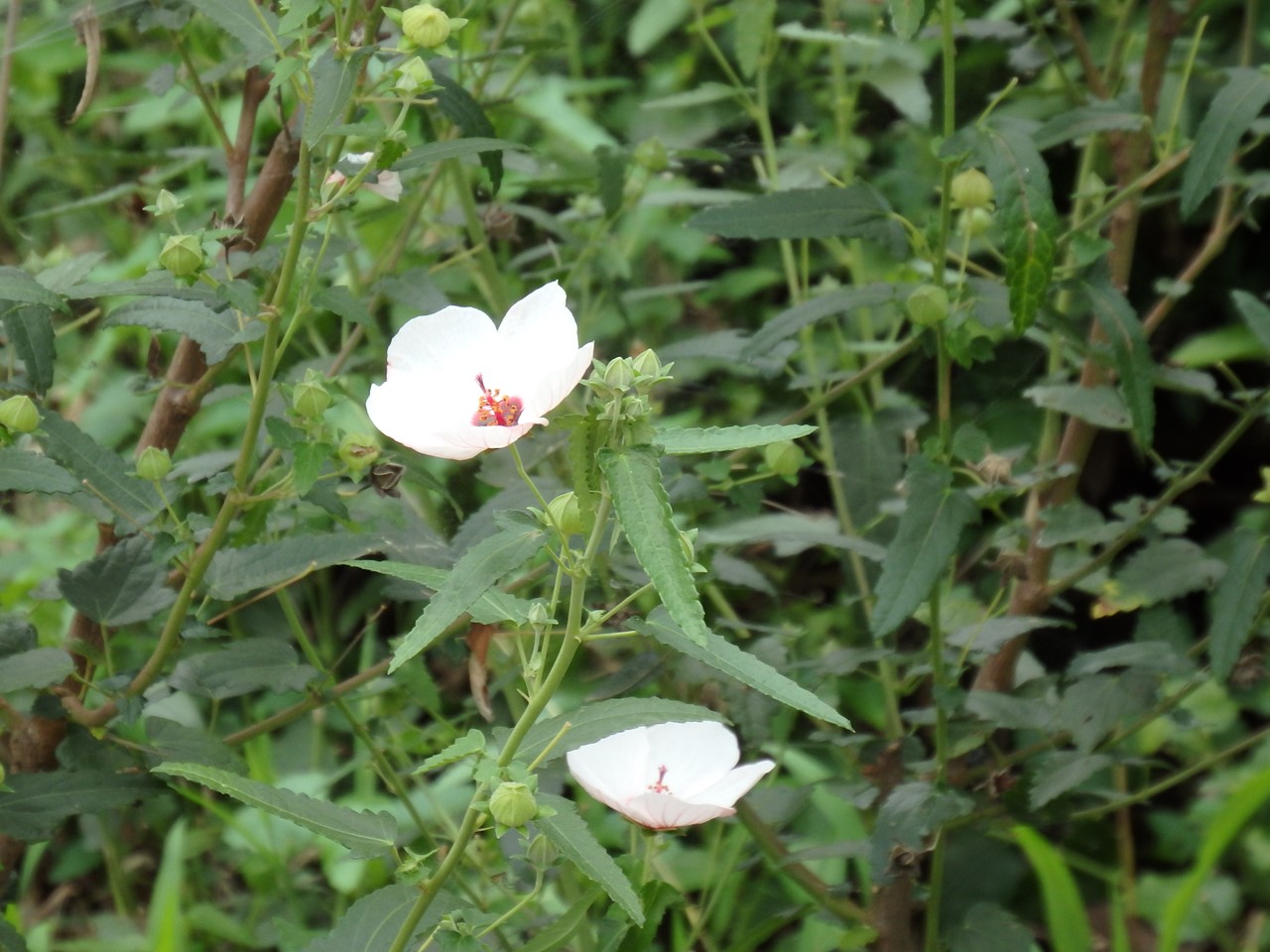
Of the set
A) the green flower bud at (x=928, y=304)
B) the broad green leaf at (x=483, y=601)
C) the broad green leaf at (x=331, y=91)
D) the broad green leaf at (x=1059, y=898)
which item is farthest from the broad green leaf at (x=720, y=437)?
the broad green leaf at (x=1059, y=898)

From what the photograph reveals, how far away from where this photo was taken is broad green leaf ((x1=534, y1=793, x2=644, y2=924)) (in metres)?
0.50

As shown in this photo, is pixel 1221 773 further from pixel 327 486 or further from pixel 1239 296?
pixel 327 486

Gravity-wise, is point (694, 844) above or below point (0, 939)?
below

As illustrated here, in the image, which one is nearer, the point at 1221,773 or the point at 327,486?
the point at 327,486

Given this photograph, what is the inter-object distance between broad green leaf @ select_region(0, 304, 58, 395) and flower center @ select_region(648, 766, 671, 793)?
373 millimetres

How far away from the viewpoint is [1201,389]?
890mm

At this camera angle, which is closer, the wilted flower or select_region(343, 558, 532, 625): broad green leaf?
select_region(343, 558, 532, 625): broad green leaf

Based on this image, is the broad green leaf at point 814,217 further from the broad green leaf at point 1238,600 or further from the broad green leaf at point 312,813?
the broad green leaf at point 312,813

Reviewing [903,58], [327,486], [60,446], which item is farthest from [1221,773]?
[60,446]

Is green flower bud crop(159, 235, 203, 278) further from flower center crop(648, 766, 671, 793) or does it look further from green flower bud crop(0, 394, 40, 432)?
flower center crop(648, 766, 671, 793)

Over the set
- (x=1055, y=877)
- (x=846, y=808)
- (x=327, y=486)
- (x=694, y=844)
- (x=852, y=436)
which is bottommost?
(x=694, y=844)

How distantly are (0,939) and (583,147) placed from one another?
1.15 m

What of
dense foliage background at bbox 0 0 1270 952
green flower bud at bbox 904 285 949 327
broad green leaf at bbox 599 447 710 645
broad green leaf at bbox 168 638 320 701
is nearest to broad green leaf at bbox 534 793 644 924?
dense foliage background at bbox 0 0 1270 952

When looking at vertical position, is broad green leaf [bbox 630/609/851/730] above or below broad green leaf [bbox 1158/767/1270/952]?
above
